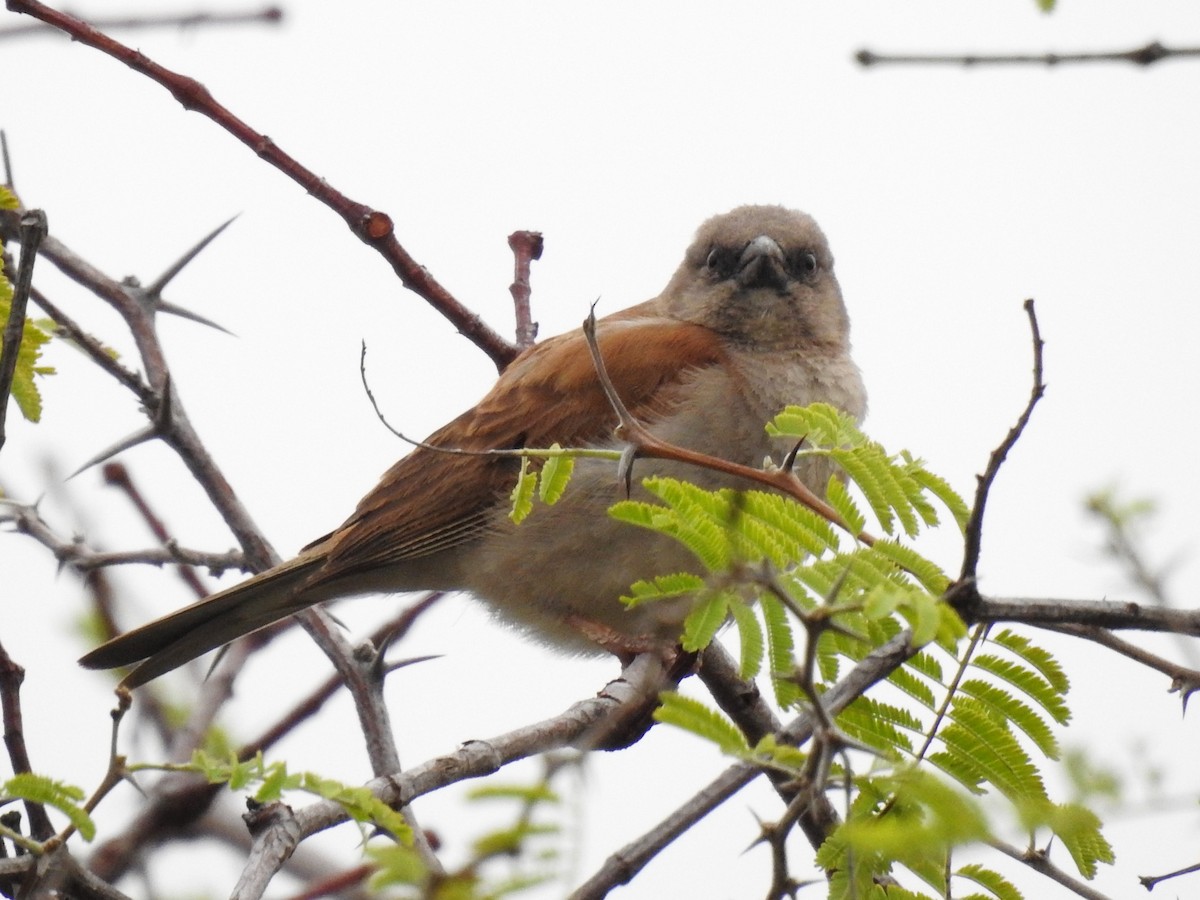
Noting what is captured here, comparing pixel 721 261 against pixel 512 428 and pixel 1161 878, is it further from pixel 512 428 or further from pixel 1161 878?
pixel 1161 878

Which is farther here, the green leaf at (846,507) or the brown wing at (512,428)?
the brown wing at (512,428)

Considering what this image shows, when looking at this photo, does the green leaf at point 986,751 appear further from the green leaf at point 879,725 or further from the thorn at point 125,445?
the thorn at point 125,445

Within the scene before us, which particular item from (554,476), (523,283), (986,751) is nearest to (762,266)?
(523,283)

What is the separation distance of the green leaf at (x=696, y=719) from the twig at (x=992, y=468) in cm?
45

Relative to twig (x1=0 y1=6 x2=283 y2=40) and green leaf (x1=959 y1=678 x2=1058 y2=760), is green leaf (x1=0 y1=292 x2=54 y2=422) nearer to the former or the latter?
twig (x1=0 y1=6 x2=283 y2=40)

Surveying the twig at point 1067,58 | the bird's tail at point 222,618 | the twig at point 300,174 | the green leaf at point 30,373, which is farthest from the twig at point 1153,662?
the bird's tail at point 222,618

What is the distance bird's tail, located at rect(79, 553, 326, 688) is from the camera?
5.50 metres

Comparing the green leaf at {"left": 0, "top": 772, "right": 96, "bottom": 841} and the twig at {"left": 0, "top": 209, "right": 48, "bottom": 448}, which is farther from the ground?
the twig at {"left": 0, "top": 209, "right": 48, "bottom": 448}

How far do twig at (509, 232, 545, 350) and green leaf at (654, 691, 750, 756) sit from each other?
3941mm

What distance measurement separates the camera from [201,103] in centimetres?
429

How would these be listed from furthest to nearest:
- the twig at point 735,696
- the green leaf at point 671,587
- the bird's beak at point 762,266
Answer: the bird's beak at point 762,266 < the twig at point 735,696 < the green leaf at point 671,587

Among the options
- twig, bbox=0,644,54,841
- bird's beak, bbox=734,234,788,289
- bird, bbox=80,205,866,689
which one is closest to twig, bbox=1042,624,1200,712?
twig, bbox=0,644,54,841

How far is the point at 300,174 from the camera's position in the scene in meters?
4.62

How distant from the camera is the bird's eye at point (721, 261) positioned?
6539 millimetres
